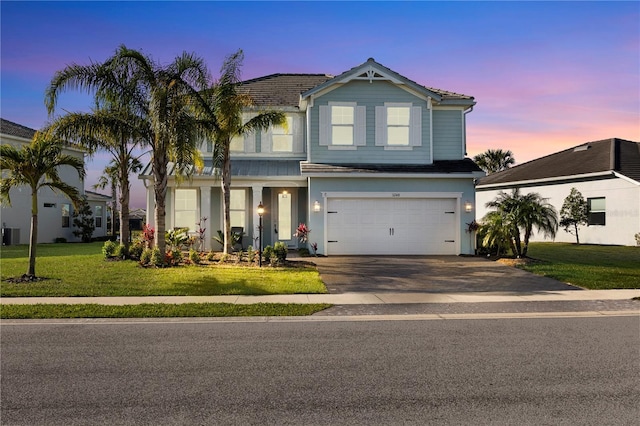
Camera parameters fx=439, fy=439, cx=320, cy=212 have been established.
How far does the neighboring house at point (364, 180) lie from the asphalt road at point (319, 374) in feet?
36.7

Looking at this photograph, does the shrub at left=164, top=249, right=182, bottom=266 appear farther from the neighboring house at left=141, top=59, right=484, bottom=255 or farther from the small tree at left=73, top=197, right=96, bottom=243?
the small tree at left=73, top=197, right=96, bottom=243

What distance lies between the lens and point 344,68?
814 inches

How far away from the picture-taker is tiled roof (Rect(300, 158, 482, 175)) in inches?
737

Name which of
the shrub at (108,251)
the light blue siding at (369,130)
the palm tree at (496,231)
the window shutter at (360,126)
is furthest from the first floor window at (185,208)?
the palm tree at (496,231)

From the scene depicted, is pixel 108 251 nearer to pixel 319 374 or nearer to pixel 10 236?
pixel 10 236

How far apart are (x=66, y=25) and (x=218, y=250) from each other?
10548 mm

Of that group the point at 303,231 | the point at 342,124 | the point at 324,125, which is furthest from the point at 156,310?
the point at 342,124

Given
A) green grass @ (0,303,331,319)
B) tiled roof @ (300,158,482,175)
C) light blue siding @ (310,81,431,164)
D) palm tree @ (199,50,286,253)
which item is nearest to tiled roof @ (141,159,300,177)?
tiled roof @ (300,158,482,175)

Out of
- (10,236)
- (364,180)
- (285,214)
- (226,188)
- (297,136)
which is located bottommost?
(10,236)

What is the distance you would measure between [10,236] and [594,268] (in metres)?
31.2

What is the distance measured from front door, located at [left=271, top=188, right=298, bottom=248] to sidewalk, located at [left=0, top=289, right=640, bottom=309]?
32.0 feet

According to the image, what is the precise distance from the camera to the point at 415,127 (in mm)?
19812

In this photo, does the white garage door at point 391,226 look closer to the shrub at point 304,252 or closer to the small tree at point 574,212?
the shrub at point 304,252

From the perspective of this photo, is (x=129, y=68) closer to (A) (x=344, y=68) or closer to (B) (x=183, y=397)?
(A) (x=344, y=68)
